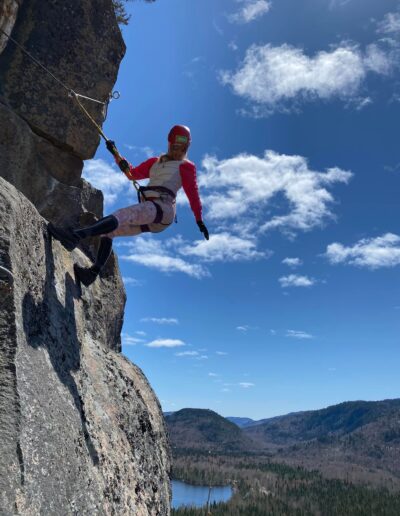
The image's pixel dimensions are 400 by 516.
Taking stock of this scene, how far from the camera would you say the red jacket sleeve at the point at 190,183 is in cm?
835

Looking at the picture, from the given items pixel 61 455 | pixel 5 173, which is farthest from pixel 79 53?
pixel 61 455

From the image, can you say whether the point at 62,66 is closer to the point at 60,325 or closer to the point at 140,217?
the point at 140,217

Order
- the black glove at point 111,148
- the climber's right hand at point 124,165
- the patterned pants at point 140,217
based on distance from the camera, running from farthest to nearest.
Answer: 1. the black glove at point 111,148
2. the climber's right hand at point 124,165
3. the patterned pants at point 140,217

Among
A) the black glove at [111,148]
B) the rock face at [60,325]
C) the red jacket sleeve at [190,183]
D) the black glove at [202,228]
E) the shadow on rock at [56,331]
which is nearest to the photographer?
the rock face at [60,325]

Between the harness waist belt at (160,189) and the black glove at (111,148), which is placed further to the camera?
the black glove at (111,148)

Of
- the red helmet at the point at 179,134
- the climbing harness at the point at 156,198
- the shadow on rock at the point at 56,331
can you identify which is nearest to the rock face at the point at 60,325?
the shadow on rock at the point at 56,331

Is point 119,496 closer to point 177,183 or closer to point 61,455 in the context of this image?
point 61,455

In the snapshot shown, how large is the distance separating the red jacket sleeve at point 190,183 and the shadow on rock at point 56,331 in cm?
283

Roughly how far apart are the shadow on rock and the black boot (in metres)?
0.84

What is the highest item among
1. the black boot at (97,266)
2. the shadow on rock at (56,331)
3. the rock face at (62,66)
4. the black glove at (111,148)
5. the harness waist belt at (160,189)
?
the rock face at (62,66)

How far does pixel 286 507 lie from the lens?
186500mm

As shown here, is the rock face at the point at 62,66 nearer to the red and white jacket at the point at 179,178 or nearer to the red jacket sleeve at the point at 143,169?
the red jacket sleeve at the point at 143,169

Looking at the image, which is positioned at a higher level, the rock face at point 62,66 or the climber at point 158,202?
the rock face at point 62,66

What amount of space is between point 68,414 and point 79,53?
402 inches
